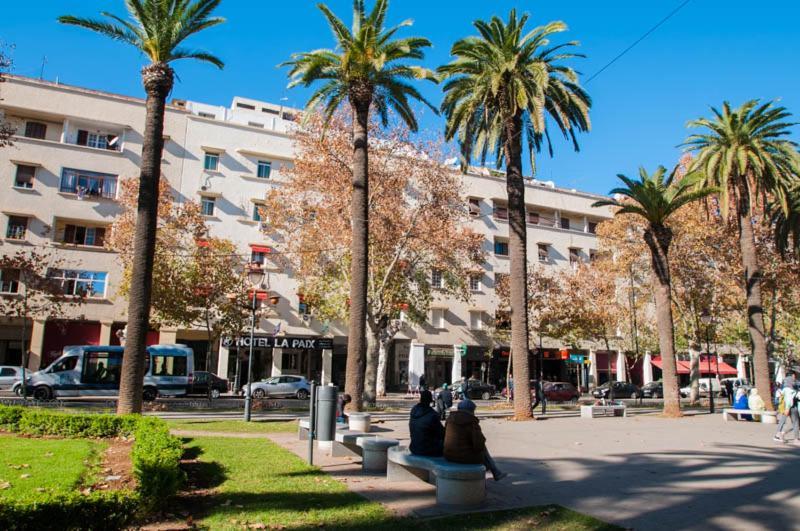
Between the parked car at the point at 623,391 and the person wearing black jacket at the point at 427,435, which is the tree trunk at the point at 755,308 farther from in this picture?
the person wearing black jacket at the point at 427,435

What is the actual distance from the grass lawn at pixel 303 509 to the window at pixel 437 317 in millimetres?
37329

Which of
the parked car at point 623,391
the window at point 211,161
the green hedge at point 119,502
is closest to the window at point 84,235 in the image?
the window at point 211,161

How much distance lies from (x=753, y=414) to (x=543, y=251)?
3315 centimetres

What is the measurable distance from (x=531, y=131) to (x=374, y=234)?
943 cm

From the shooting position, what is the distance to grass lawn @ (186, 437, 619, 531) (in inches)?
245

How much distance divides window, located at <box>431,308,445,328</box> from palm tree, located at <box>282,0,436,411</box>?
27655mm

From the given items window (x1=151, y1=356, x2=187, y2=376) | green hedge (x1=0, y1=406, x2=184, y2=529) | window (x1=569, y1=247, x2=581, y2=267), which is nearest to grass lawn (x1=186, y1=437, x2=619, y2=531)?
green hedge (x1=0, y1=406, x2=184, y2=529)

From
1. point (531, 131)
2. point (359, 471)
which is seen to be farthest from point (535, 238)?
point (359, 471)

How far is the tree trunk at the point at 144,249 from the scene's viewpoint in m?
14.8

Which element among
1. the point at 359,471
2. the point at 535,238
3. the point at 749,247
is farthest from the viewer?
the point at 535,238

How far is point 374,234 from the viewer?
28969 millimetres

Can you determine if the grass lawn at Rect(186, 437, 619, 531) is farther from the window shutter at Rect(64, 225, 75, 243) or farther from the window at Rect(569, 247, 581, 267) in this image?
the window at Rect(569, 247, 581, 267)

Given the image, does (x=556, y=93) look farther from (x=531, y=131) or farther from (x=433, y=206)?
(x=433, y=206)

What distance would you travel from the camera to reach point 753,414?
20.5m
